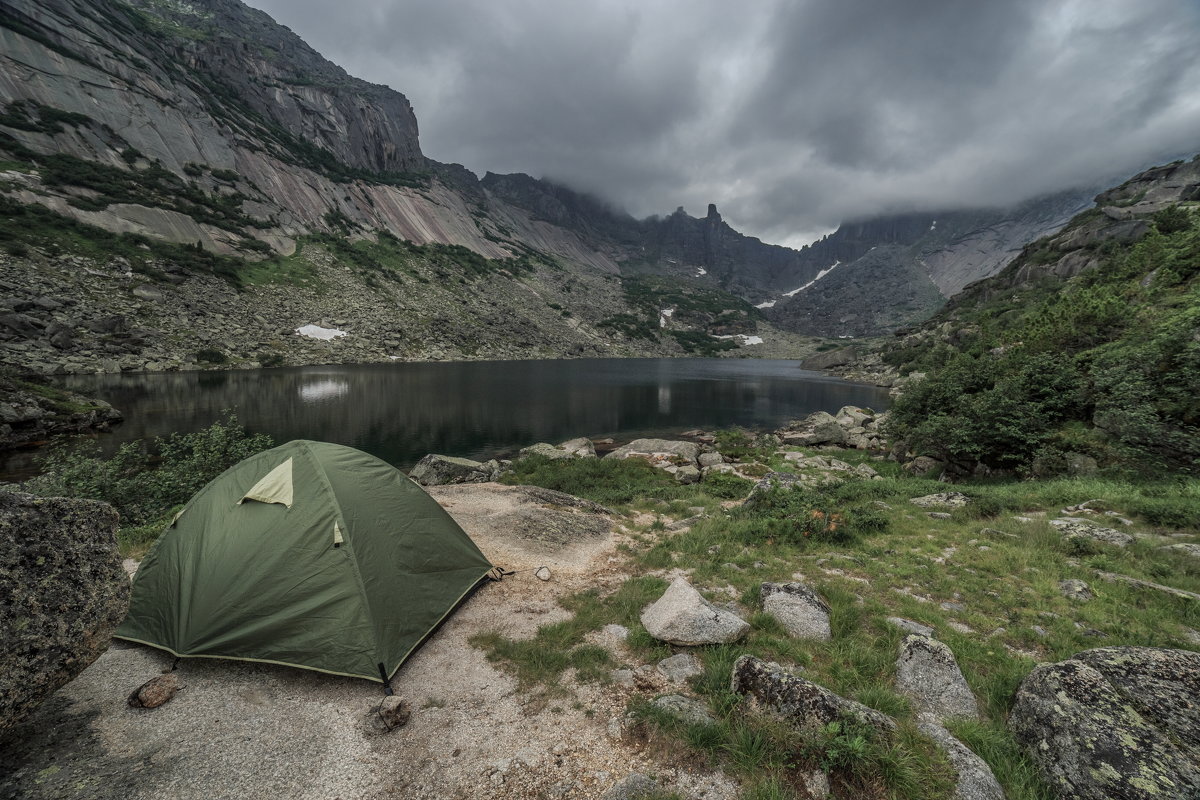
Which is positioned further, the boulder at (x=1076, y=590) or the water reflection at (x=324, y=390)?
the water reflection at (x=324, y=390)

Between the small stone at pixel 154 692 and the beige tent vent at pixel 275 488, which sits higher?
the beige tent vent at pixel 275 488

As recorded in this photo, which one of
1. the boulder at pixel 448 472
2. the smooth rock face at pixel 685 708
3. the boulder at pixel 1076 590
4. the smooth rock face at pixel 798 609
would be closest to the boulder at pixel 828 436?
the boulder at pixel 448 472

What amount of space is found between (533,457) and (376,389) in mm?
35273

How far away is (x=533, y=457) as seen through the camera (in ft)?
80.5

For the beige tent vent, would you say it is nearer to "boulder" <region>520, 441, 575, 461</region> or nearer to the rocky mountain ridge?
"boulder" <region>520, 441, 575, 461</region>

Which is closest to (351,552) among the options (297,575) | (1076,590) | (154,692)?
(297,575)

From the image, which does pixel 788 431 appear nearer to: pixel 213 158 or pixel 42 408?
pixel 42 408

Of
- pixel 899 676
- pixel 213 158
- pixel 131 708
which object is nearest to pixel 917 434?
pixel 899 676

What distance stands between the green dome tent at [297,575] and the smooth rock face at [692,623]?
383cm

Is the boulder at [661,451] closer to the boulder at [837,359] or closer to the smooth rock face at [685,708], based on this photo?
the smooth rock face at [685,708]

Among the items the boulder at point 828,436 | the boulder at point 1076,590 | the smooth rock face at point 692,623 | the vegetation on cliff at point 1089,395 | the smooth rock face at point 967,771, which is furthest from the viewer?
the boulder at point 828,436

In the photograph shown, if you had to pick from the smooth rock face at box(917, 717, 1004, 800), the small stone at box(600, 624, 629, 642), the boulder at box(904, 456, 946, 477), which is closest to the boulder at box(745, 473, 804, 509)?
the boulder at box(904, 456, 946, 477)

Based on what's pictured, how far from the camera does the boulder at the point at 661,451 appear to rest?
25.9 meters

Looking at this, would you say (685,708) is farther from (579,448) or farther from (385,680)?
(579,448)
